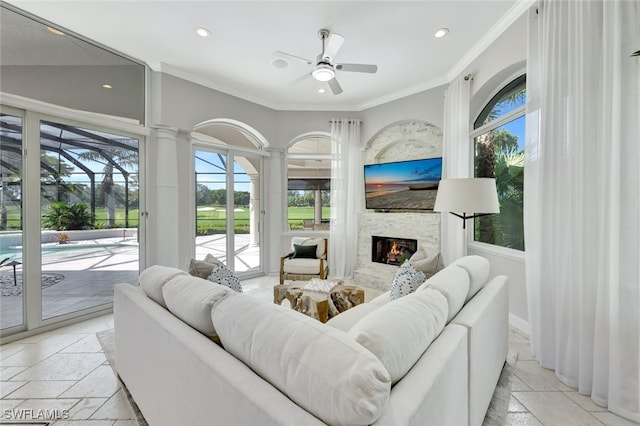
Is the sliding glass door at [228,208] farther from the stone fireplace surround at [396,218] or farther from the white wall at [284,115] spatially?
the stone fireplace surround at [396,218]

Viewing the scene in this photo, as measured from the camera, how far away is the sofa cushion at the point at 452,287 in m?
1.38

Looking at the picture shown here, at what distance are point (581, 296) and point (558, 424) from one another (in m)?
0.81

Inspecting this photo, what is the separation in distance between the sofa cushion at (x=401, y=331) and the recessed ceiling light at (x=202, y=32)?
3.25 m

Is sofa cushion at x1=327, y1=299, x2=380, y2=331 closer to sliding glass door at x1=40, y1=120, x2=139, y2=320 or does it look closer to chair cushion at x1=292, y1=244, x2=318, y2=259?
chair cushion at x1=292, y1=244, x2=318, y2=259

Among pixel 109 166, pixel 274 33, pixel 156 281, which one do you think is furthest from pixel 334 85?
pixel 109 166

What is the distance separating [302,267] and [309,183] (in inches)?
75.2

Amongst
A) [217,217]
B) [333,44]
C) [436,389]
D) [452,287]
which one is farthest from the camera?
[217,217]

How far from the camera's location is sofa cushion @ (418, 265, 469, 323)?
1383mm

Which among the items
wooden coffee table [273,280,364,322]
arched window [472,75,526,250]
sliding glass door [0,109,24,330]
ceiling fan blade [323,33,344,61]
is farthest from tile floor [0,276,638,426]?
ceiling fan blade [323,33,344,61]

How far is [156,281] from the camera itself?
1.62m

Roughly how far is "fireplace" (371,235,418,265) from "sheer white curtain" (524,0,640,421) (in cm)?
209

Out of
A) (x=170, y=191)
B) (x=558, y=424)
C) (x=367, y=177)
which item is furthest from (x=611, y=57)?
(x=170, y=191)

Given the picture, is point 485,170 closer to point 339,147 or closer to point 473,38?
point 473,38

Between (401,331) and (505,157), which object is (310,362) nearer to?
(401,331)
